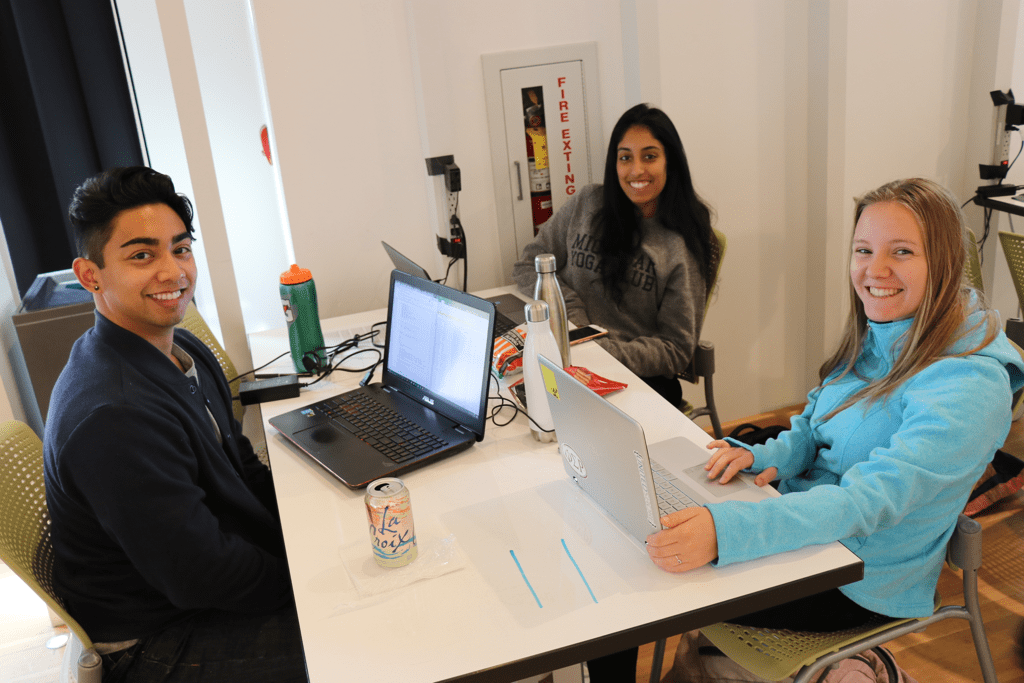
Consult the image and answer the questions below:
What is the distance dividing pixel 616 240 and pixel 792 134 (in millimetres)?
927

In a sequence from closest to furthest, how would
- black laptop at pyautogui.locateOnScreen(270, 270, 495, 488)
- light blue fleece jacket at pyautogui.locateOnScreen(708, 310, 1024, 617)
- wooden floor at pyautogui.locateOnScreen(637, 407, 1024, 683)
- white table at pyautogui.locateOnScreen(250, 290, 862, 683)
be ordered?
white table at pyautogui.locateOnScreen(250, 290, 862, 683), light blue fleece jacket at pyautogui.locateOnScreen(708, 310, 1024, 617), black laptop at pyautogui.locateOnScreen(270, 270, 495, 488), wooden floor at pyautogui.locateOnScreen(637, 407, 1024, 683)

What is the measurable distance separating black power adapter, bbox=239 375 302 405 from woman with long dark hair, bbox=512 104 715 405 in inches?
35.1

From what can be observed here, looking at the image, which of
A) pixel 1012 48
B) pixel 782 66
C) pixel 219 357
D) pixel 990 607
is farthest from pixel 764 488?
pixel 1012 48

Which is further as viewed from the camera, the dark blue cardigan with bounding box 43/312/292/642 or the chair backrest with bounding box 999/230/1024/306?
the chair backrest with bounding box 999/230/1024/306

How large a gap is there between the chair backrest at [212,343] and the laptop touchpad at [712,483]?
50.3 inches

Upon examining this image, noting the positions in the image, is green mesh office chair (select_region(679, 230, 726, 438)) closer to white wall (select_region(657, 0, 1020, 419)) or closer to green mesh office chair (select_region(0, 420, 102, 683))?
white wall (select_region(657, 0, 1020, 419))

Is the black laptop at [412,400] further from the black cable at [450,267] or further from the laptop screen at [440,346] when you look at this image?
the black cable at [450,267]

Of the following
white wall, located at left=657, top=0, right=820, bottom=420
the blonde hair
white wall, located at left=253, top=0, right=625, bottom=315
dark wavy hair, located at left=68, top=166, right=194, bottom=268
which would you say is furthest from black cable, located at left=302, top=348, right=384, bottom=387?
white wall, located at left=657, top=0, right=820, bottom=420

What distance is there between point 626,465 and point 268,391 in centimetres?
111

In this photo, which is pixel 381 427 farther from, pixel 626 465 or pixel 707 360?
pixel 707 360

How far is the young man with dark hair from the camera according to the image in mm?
1337

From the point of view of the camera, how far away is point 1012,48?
112 inches

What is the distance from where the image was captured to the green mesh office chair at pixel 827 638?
53.5 inches

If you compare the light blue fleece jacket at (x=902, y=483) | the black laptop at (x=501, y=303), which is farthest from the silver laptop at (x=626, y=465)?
the black laptop at (x=501, y=303)
